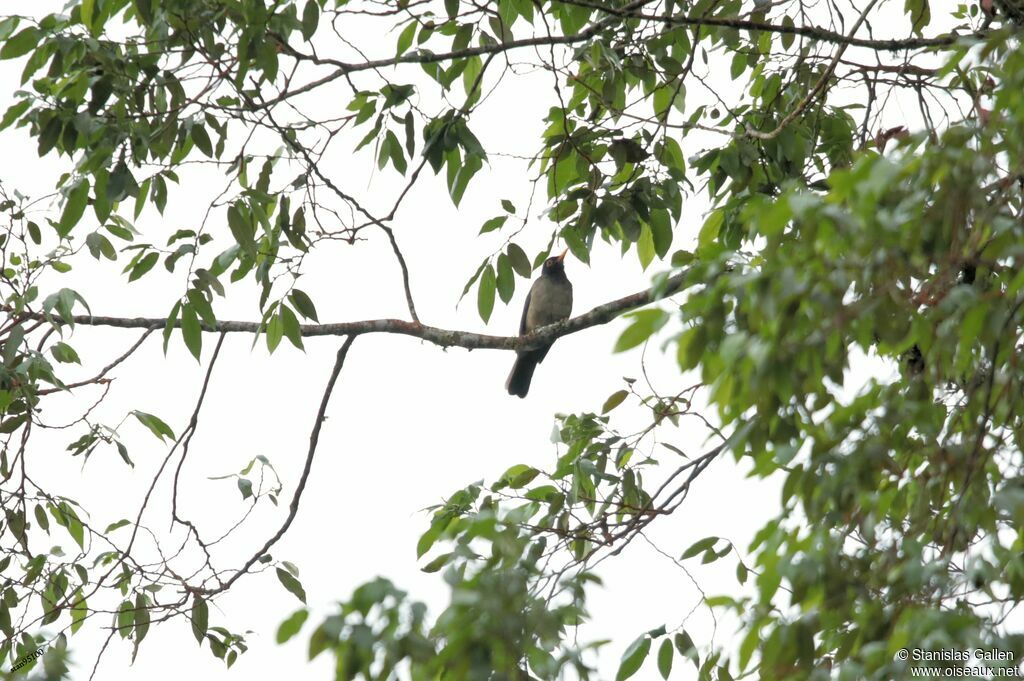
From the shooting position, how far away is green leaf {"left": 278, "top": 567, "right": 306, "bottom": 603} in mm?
3846

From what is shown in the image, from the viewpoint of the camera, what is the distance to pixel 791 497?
6.69 ft

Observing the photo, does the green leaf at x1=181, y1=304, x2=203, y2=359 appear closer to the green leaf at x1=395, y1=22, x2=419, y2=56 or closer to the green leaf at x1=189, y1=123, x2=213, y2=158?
the green leaf at x1=189, y1=123, x2=213, y2=158

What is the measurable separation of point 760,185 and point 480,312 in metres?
1.05

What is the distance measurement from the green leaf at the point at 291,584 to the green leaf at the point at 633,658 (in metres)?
1.61

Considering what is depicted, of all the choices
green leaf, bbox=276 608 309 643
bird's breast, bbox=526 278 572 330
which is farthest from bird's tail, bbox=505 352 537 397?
green leaf, bbox=276 608 309 643

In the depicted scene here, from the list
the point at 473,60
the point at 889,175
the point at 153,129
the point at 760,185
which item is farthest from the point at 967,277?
the point at 153,129

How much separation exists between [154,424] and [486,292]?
1.32 metres

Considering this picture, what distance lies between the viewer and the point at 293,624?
1.75 m

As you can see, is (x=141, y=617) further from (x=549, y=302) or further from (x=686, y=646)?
(x=549, y=302)

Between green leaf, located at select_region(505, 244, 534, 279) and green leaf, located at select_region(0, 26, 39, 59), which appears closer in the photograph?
green leaf, located at select_region(0, 26, 39, 59)

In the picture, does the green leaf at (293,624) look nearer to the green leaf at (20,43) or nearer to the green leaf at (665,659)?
the green leaf at (665,659)

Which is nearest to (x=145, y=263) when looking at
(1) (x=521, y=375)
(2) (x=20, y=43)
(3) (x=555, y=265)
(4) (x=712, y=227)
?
(2) (x=20, y=43)

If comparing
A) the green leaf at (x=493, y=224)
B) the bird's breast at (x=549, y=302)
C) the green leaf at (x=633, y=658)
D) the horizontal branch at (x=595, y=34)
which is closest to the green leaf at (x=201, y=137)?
the horizontal branch at (x=595, y=34)

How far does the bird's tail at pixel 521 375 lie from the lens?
7.58 metres
